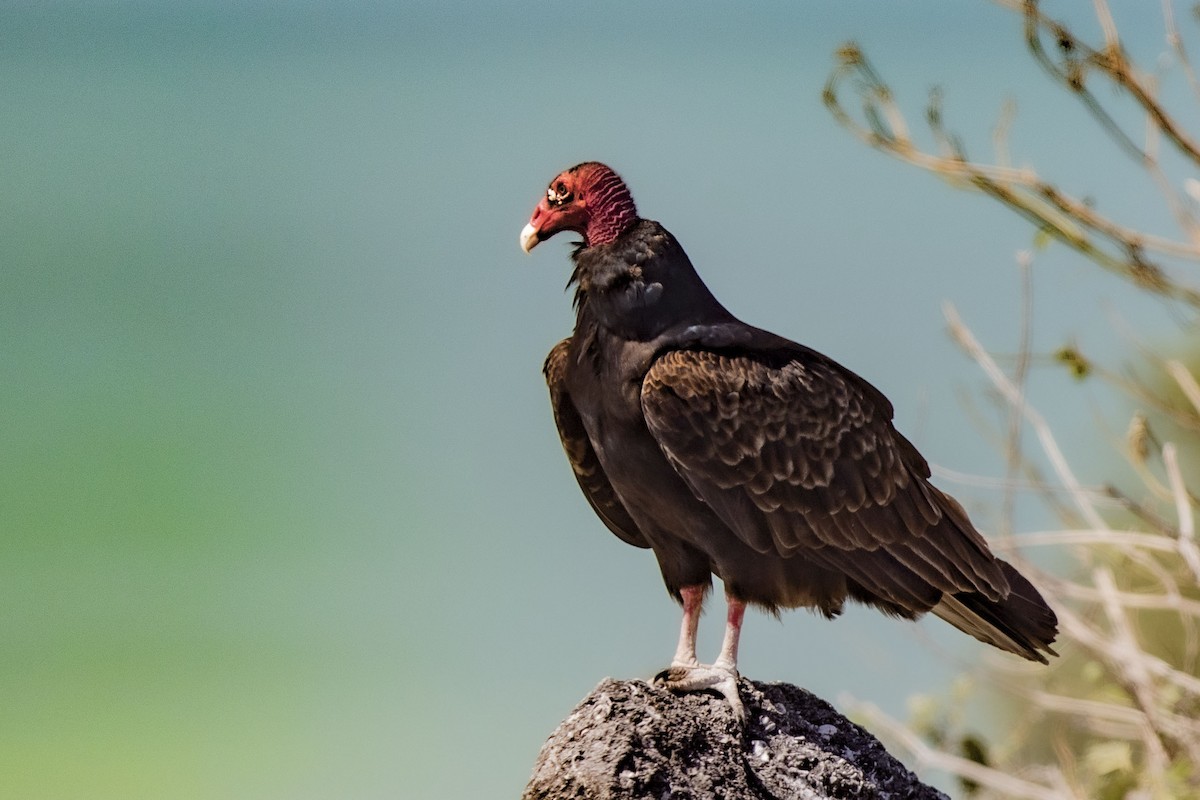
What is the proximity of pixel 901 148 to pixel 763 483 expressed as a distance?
6.68ft

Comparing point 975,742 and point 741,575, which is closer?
point 741,575

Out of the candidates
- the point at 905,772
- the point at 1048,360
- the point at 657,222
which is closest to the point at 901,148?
the point at 1048,360

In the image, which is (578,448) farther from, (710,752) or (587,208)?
(710,752)

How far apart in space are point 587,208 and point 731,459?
0.97m

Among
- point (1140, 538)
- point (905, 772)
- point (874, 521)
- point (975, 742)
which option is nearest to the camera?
point (905, 772)

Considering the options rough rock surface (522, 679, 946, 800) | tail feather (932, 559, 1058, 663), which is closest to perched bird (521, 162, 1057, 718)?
tail feather (932, 559, 1058, 663)

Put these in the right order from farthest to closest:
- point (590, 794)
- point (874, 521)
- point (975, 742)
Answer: point (975, 742), point (874, 521), point (590, 794)

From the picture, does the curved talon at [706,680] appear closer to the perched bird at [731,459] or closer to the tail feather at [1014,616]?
the perched bird at [731,459]

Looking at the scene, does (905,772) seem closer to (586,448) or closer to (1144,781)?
(586,448)

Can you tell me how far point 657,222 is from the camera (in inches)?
181

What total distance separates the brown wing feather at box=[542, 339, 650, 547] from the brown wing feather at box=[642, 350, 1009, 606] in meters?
0.46

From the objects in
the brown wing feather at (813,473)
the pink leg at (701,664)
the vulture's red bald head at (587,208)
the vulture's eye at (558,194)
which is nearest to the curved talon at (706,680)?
the pink leg at (701,664)

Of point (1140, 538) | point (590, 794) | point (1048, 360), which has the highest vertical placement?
point (1048, 360)

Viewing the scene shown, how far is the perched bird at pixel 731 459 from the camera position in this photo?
4363mm
